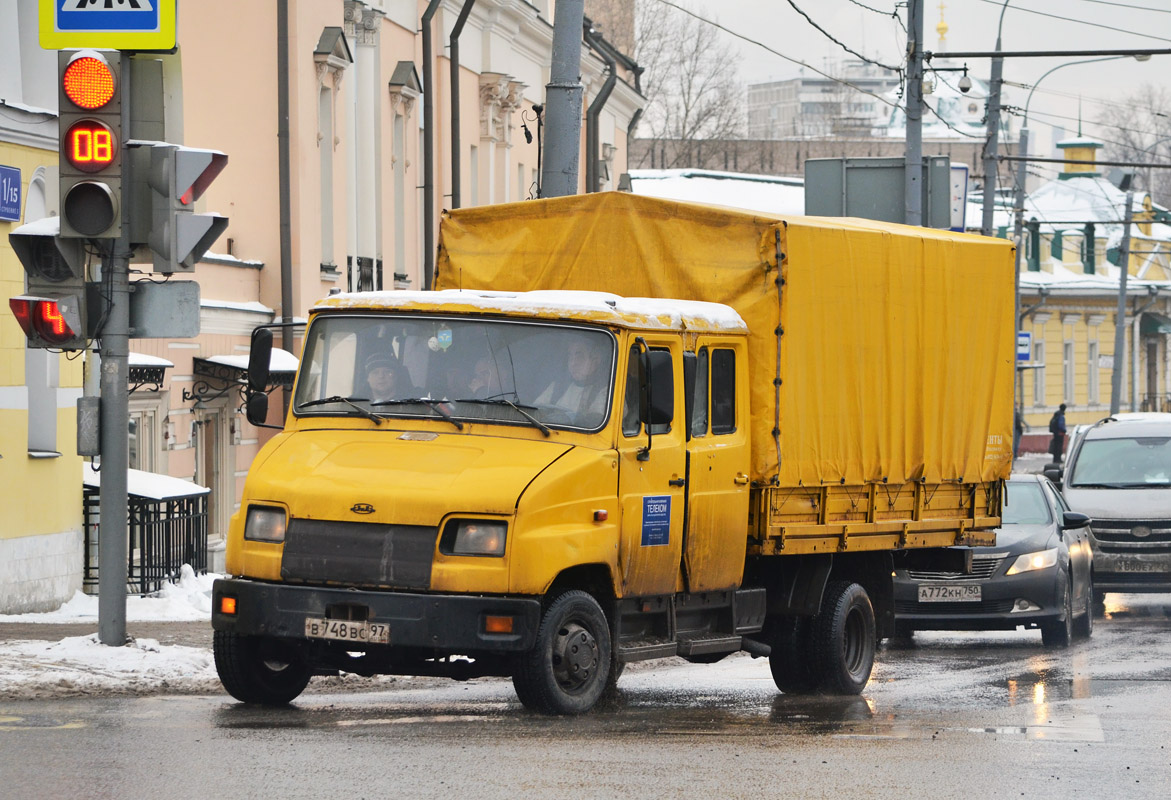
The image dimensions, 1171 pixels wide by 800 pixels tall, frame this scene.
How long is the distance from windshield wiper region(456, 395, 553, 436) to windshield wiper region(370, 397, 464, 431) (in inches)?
3.9

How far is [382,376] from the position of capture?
9633 mm

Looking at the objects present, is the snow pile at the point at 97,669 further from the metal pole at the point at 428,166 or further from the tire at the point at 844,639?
the metal pole at the point at 428,166

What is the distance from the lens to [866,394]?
11695 mm

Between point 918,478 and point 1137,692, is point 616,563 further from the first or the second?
point 1137,692

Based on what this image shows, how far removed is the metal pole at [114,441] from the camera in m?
10.9

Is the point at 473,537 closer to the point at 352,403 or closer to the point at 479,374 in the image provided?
the point at 479,374

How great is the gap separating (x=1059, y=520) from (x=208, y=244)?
8240 mm

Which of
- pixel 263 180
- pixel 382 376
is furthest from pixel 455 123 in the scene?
pixel 382 376

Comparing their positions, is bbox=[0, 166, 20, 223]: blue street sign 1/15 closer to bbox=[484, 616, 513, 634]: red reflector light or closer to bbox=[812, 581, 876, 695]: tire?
bbox=[812, 581, 876, 695]: tire

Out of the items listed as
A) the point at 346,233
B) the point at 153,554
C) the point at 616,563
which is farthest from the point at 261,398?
the point at 346,233

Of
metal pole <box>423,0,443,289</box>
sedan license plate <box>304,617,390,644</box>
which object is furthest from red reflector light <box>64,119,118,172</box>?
metal pole <box>423,0,443,289</box>

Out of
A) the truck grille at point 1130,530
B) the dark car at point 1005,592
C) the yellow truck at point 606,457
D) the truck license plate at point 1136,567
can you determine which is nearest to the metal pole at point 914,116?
the truck grille at point 1130,530

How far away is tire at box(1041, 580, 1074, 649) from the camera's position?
49.9 feet

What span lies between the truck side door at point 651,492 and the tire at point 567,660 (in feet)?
1.17
